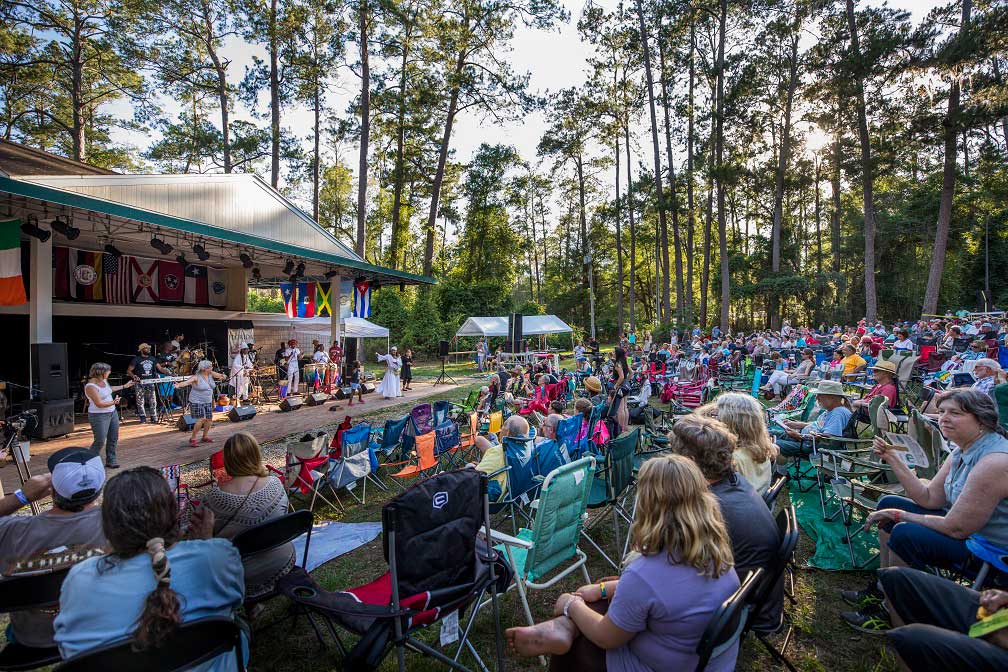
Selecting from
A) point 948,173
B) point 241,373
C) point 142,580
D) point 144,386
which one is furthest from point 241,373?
point 948,173

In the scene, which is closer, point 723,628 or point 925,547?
point 723,628

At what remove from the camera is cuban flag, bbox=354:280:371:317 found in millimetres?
13992

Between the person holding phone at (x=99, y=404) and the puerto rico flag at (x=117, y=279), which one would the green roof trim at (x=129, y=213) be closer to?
the person holding phone at (x=99, y=404)

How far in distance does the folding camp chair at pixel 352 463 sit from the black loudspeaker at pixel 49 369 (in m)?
6.20

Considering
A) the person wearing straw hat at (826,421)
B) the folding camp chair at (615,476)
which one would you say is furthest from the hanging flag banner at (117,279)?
the person wearing straw hat at (826,421)

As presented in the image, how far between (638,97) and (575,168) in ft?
24.9

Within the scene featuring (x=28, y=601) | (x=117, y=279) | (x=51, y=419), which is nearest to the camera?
(x=28, y=601)

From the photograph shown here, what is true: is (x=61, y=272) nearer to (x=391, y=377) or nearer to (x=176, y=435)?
(x=176, y=435)

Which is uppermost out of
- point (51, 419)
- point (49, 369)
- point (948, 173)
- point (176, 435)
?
point (948, 173)

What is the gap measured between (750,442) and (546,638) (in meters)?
1.89

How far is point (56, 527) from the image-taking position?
6.86ft

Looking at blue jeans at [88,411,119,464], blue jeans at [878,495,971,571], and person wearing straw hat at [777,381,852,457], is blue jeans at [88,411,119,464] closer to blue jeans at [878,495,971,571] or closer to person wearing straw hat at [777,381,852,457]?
blue jeans at [878,495,971,571]

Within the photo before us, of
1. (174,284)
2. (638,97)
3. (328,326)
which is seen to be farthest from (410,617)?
(638,97)

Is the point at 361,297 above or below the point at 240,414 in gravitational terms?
above
